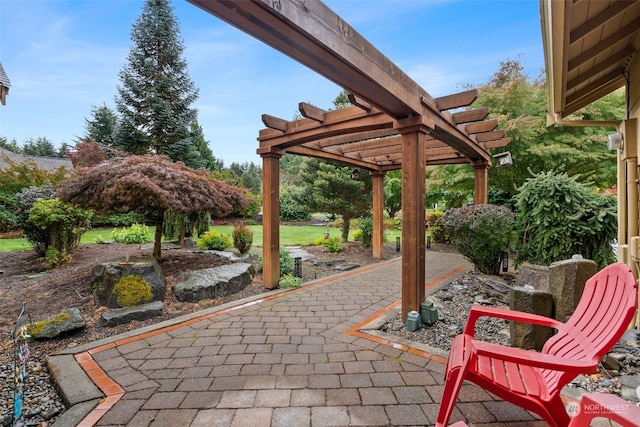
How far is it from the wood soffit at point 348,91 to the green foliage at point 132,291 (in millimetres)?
2597

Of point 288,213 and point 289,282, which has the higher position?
point 288,213

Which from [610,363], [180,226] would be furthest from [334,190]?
[610,363]

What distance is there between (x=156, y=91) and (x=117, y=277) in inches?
584

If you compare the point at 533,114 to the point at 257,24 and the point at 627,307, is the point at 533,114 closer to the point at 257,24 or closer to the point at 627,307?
the point at 627,307

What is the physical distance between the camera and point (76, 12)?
5.80m

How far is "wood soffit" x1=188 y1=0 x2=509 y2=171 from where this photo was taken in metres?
1.63

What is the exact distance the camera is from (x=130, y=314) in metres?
3.40

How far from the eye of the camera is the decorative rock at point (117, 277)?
3.80 m

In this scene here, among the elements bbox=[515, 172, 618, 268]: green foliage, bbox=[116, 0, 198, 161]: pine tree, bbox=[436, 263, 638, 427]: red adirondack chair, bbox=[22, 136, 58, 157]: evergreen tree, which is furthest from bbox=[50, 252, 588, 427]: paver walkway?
bbox=[22, 136, 58, 157]: evergreen tree

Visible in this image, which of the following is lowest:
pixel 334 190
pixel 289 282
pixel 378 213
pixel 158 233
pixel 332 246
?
pixel 289 282

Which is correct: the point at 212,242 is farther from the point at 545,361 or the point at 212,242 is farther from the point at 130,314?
the point at 545,361

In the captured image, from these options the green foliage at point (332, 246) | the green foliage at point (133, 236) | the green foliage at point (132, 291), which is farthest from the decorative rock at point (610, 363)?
the green foliage at point (133, 236)

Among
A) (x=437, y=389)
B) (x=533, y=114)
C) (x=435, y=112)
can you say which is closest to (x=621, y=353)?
(x=437, y=389)

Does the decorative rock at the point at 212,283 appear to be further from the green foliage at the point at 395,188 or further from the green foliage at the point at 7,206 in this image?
the green foliage at the point at 395,188
